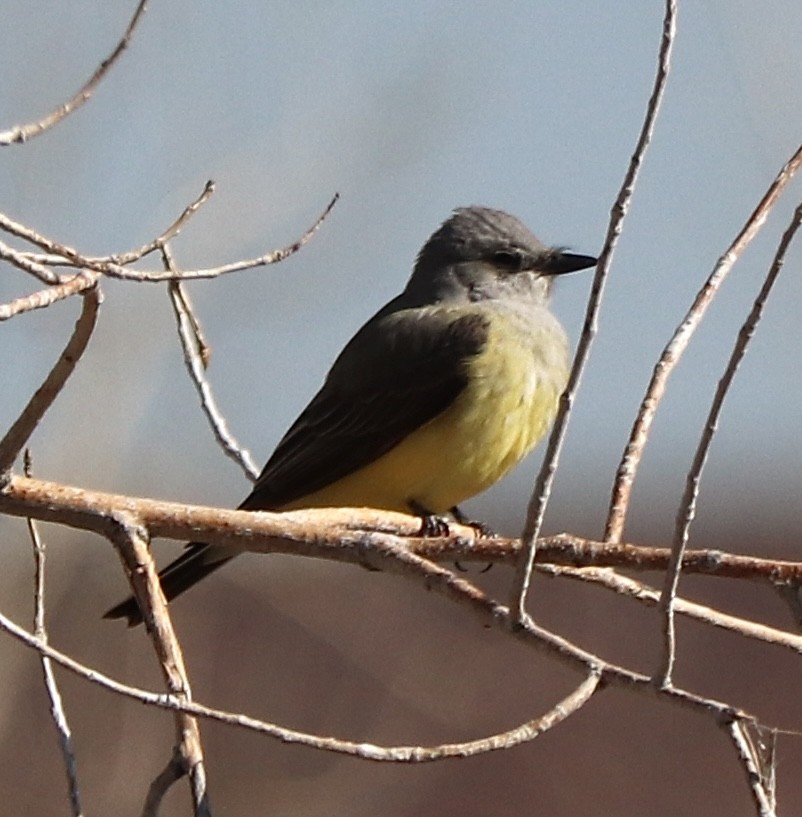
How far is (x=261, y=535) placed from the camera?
390cm

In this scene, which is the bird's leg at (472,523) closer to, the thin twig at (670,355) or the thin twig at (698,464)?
the thin twig at (670,355)

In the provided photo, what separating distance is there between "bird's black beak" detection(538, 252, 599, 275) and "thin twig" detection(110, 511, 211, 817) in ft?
10.3

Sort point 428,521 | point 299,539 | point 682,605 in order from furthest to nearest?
point 428,521
point 299,539
point 682,605

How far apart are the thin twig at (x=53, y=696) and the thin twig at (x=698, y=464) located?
968 mm

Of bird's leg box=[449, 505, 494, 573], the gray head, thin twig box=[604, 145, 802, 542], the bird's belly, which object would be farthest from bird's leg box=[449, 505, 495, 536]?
thin twig box=[604, 145, 802, 542]

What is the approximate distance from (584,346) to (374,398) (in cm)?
307

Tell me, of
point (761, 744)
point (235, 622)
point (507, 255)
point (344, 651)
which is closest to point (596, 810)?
point (344, 651)

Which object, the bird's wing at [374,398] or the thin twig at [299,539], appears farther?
the bird's wing at [374,398]

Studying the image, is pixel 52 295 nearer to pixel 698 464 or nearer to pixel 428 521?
pixel 698 464

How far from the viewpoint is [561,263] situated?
Answer: 6633 mm

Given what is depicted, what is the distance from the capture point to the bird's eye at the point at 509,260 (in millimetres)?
6668

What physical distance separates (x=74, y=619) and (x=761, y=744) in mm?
7200

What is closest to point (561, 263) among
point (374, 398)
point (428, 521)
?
point (374, 398)

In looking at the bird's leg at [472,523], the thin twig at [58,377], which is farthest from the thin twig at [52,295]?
the bird's leg at [472,523]
